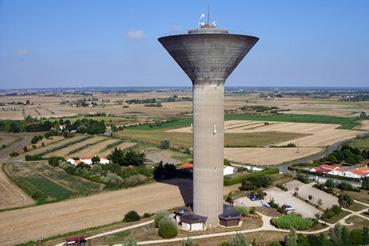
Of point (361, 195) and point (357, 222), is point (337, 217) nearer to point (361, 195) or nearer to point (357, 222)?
point (357, 222)

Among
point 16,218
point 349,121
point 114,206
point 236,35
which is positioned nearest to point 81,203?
point 114,206

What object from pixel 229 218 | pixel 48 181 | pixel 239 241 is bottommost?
pixel 48 181

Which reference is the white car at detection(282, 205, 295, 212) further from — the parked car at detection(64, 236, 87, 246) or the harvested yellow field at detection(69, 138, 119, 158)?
the harvested yellow field at detection(69, 138, 119, 158)

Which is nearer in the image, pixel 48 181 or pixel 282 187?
pixel 282 187

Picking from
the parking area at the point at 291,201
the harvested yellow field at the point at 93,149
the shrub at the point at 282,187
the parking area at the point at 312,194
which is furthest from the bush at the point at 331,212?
the harvested yellow field at the point at 93,149

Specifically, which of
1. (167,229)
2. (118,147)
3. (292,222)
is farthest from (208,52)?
(118,147)

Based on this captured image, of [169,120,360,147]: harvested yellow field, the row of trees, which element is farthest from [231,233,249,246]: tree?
[169,120,360,147]: harvested yellow field
